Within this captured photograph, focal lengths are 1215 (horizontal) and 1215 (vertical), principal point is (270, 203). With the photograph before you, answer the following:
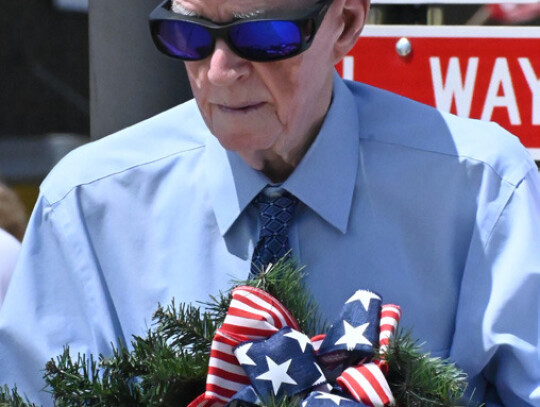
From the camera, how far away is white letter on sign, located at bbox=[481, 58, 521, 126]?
331 cm

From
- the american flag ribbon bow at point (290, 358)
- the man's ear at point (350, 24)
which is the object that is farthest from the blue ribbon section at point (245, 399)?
the man's ear at point (350, 24)

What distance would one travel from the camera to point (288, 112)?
2.23 meters

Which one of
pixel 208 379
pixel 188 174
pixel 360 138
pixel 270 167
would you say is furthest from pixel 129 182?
pixel 208 379

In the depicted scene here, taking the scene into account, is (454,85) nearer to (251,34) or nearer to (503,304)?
(503,304)

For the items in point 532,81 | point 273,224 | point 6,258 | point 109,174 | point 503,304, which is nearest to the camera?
point 503,304

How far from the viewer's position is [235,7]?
82.4 inches

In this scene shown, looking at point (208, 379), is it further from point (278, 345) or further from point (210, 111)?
point (210, 111)

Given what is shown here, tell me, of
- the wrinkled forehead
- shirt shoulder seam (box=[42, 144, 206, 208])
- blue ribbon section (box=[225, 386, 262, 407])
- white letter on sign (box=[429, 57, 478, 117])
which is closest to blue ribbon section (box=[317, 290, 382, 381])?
blue ribbon section (box=[225, 386, 262, 407])

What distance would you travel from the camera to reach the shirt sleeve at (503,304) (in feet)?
Result: 7.09

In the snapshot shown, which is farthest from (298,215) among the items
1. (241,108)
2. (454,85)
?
(454,85)

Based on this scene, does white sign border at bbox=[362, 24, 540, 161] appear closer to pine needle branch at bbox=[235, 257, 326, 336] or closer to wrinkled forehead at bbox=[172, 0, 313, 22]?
wrinkled forehead at bbox=[172, 0, 313, 22]

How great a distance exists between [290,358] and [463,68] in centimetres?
171

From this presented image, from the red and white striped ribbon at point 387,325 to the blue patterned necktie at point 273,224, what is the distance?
1.08 feet

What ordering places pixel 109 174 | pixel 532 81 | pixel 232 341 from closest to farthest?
1. pixel 232 341
2. pixel 109 174
3. pixel 532 81
